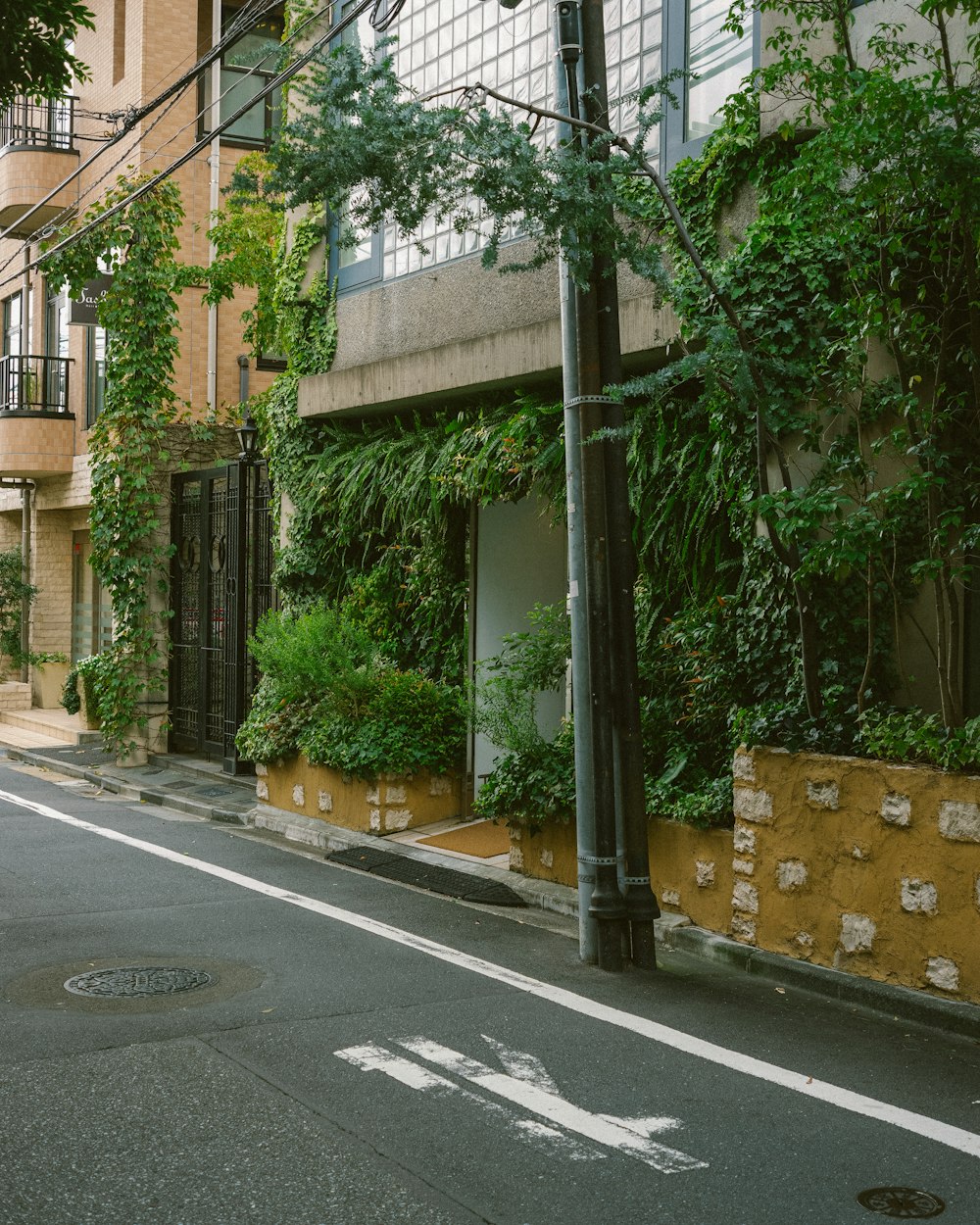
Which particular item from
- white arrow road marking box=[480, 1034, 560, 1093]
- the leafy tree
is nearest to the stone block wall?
white arrow road marking box=[480, 1034, 560, 1093]

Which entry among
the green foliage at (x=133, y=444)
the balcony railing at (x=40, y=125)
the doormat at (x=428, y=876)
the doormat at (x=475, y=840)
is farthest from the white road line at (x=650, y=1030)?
the balcony railing at (x=40, y=125)

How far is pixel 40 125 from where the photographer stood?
25.1m

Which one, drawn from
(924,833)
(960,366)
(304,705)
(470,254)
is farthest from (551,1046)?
(470,254)

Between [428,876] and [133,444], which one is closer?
[428,876]

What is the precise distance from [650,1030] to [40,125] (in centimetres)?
2318

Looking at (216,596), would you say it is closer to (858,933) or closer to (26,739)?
(26,739)

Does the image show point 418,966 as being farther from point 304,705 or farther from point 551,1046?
point 304,705

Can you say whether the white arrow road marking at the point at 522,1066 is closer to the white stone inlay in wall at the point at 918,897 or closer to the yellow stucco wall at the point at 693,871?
the white stone inlay in wall at the point at 918,897

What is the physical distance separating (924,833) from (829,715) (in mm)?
1185

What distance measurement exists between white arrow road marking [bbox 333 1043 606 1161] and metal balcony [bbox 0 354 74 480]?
64.3 ft

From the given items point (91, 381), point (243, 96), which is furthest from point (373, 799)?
point (243, 96)

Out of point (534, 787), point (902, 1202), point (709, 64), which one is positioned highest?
point (709, 64)

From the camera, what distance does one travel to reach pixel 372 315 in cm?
1398

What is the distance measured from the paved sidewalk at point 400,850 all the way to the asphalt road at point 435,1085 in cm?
13
